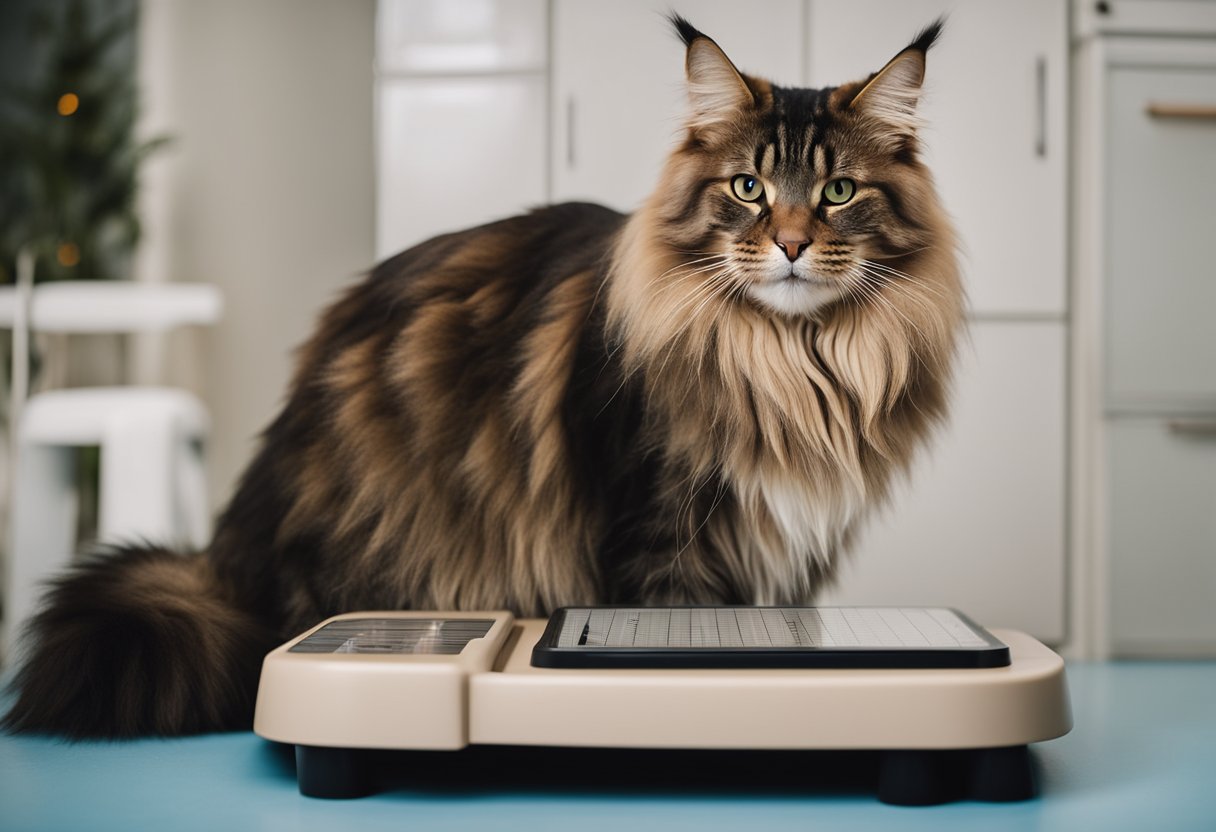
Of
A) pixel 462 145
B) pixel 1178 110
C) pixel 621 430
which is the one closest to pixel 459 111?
pixel 462 145

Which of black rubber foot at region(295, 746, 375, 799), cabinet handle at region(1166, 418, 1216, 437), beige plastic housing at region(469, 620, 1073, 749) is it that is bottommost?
black rubber foot at region(295, 746, 375, 799)

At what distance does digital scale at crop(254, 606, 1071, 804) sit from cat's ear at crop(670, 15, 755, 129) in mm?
604

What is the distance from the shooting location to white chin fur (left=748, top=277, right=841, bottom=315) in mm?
1160

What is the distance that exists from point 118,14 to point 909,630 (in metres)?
2.93

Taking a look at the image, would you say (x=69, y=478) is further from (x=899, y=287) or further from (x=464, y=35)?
(x=899, y=287)

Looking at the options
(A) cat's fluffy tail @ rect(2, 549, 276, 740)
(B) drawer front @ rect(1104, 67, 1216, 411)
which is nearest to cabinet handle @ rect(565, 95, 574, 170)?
(B) drawer front @ rect(1104, 67, 1216, 411)

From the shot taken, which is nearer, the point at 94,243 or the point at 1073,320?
the point at 1073,320

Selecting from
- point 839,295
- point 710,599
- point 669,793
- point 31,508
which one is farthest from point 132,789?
point 31,508

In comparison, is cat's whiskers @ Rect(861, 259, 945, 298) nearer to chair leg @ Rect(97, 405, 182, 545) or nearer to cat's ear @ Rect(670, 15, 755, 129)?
cat's ear @ Rect(670, 15, 755, 129)

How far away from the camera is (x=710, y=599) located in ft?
4.10

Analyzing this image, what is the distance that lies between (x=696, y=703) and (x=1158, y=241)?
165 centimetres

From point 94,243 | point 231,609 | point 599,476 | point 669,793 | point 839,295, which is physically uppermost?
point 94,243

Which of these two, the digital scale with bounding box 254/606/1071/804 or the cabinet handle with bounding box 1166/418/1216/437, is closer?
the digital scale with bounding box 254/606/1071/804

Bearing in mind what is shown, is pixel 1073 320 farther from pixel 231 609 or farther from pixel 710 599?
pixel 231 609
